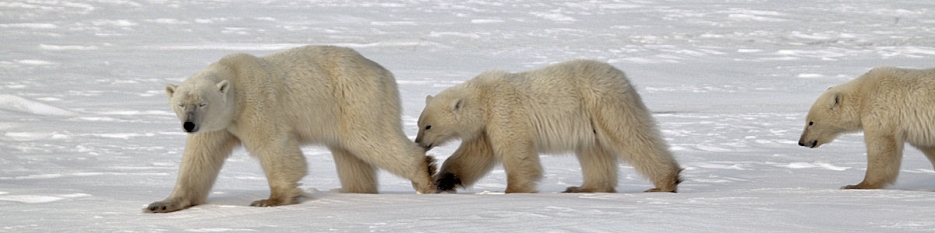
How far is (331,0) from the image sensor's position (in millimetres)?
24344

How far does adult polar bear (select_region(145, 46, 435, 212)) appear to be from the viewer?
5117mm

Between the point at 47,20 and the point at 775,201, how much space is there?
60.1 feet

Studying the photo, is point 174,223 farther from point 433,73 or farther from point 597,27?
point 597,27

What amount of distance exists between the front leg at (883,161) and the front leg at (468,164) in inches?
79.9

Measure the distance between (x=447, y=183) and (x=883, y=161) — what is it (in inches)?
91.7

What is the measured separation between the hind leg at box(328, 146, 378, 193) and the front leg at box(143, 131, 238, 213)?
915 millimetres

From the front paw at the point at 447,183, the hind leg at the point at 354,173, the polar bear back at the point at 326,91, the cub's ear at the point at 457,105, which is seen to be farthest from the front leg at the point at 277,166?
the cub's ear at the point at 457,105

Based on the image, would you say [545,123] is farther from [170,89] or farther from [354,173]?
[170,89]

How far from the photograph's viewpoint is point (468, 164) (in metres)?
6.38

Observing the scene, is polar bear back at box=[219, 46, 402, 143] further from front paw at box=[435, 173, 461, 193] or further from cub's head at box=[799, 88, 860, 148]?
cub's head at box=[799, 88, 860, 148]

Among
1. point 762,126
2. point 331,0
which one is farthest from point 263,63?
point 331,0

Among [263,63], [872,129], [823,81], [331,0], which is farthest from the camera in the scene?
[331,0]

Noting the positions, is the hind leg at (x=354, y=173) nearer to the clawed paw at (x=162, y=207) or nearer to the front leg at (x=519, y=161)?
the front leg at (x=519, y=161)

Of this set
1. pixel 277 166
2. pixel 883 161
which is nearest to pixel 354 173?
pixel 277 166
